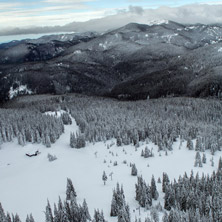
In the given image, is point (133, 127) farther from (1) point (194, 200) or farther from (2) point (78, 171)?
(1) point (194, 200)

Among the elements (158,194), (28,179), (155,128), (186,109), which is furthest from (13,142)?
(186,109)

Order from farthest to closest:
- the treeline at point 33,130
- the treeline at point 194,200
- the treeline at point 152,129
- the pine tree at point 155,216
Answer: the treeline at point 33,130
the treeline at point 152,129
the pine tree at point 155,216
the treeline at point 194,200

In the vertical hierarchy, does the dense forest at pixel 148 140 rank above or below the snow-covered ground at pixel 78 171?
above

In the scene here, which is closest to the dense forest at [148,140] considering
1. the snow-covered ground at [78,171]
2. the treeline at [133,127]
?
the treeline at [133,127]

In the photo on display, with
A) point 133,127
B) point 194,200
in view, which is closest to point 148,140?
point 133,127

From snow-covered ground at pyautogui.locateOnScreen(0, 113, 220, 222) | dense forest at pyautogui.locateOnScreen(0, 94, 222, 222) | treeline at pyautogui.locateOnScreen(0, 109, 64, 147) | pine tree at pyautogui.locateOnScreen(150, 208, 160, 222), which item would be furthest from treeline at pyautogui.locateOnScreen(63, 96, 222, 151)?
pine tree at pyautogui.locateOnScreen(150, 208, 160, 222)

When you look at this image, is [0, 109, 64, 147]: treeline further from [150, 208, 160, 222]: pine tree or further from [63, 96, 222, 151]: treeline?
[150, 208, 160, 222]: pine tree

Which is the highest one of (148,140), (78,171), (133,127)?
(133,127)

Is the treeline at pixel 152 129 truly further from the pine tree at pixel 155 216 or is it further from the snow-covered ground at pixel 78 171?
the pine tree at pixel 155 216
